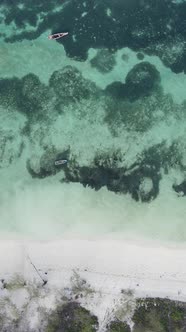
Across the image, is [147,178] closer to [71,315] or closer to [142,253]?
[142,253]

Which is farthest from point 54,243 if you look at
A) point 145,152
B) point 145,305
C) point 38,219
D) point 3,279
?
point 145,152

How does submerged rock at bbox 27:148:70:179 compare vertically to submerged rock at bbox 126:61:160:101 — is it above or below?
below

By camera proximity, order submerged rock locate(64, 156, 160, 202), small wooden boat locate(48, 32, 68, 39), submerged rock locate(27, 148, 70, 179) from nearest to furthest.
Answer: submerged rock locate(64, 156, 160, 202) → submerged rock locate(27, 148, 70, 179) → small wooden boat locate(48, 32, 68, 39)

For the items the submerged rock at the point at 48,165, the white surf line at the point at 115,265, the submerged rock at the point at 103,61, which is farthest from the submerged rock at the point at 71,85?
the white surf line at the point at 115,265

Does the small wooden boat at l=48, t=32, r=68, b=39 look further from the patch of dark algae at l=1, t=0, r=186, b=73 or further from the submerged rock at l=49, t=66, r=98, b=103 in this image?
the submerged rock at l=49, t=66, r=98, b=103

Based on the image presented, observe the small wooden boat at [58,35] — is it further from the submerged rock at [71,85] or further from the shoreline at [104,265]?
the shoreline at [104,265]

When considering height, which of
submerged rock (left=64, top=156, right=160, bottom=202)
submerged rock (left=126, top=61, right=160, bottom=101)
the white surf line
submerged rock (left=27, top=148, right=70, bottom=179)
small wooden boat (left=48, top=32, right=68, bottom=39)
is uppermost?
small wooden boat (left=48, top=32, right=68, bottom=39)

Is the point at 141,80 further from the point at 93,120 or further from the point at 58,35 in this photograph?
the point at 58,35

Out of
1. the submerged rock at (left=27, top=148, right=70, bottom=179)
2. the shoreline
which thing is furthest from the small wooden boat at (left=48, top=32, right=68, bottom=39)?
the shoreline
